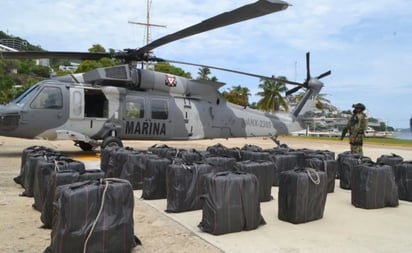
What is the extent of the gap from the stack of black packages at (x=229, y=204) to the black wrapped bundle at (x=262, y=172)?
1405mm

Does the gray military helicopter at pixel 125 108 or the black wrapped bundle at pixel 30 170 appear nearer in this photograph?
the black wrapped bundle at pixel 30 170

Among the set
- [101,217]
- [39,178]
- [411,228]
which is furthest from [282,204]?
[39,178]

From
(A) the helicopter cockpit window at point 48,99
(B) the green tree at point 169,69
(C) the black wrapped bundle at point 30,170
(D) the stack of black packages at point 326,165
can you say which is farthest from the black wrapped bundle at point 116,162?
(B) the green tree at point 169,69

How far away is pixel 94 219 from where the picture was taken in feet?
11.6

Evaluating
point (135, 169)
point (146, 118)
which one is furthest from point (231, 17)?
point (146, 118)

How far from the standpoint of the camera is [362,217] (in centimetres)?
558

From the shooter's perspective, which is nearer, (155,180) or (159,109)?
(155,180)

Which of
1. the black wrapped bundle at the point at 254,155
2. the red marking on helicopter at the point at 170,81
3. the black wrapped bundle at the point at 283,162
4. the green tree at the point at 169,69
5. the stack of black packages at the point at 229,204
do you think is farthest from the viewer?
the green tree at the point at 169,69

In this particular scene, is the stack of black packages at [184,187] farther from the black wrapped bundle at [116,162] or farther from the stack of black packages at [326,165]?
→ the stack of black packages at [326,165]

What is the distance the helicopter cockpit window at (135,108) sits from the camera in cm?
1239

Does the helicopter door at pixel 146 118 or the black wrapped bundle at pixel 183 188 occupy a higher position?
the helicopter door at pixel 146 118

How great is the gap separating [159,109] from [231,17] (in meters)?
5.92

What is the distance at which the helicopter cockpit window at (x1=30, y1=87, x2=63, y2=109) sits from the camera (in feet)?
36.2

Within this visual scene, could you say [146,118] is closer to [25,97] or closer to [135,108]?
[135,108]
